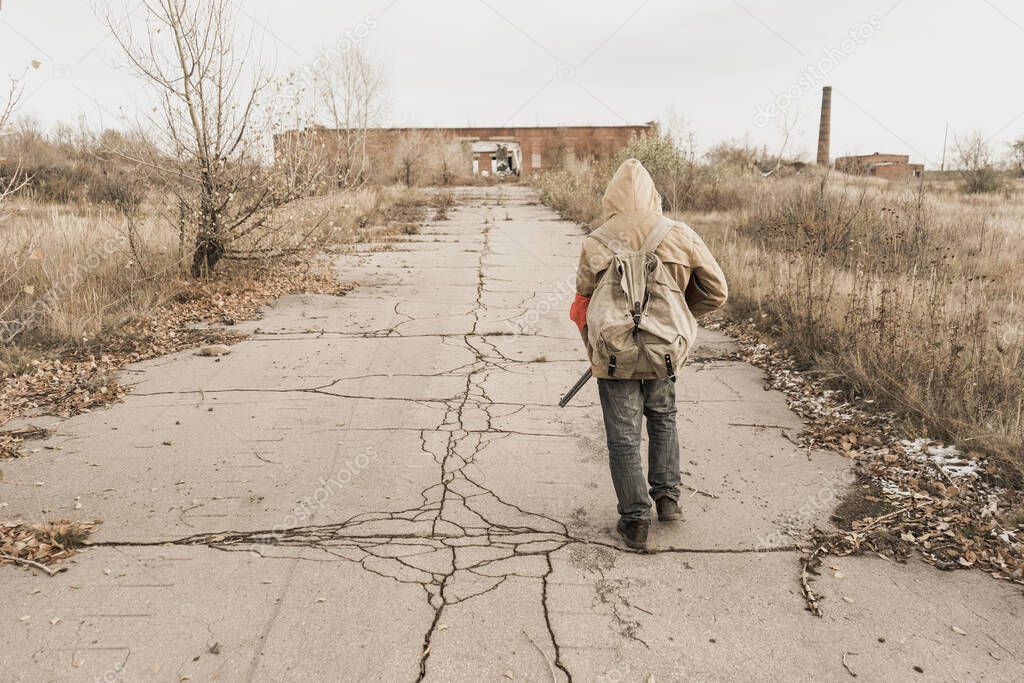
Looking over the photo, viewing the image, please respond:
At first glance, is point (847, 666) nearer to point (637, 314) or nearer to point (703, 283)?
point (637, 314)

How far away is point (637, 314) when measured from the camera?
327 cm

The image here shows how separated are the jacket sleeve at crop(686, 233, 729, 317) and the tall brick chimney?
140 feet

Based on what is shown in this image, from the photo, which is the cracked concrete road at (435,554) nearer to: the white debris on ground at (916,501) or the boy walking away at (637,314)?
the white debris on ground at (916,501)

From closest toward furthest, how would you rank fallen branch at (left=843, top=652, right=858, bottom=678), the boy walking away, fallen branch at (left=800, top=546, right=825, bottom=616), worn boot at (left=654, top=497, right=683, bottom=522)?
fallen branch at (left=843, top=652, right=858, bottom=678), fallen branch at (left=800, top=546, right=825, bottom=616), the boy walking away, worn boot at (left=654, top=497, right=683, bottom=522)

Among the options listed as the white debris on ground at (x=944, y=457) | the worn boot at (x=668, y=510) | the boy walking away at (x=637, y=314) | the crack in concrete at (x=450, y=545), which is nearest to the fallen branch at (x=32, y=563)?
the crack in concrete at (x=450, y=545)

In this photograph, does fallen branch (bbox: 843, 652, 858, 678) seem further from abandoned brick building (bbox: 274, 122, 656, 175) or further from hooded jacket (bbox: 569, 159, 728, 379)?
abandoned brick building (bbox: 274, 122, 656, 175)

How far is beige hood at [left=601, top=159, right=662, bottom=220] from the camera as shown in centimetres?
347

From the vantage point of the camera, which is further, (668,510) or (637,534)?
(668,510)

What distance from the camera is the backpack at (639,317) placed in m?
3.28

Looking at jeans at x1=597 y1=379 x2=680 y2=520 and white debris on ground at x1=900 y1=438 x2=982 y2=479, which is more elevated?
jeans at x1=597 y1=379 x2=680 y2=520

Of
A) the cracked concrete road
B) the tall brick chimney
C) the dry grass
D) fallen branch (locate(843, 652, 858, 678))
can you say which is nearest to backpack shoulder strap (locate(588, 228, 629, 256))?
the cracked concrete road

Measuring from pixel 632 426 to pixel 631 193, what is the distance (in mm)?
1168

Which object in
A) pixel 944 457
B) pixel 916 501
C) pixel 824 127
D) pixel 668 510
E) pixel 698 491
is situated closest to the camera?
pixel 668 510

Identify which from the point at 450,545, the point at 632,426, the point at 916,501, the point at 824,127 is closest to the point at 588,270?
the point at 632,426
